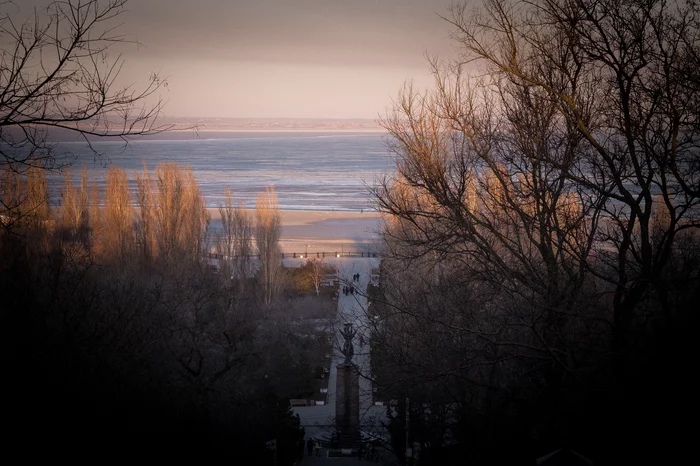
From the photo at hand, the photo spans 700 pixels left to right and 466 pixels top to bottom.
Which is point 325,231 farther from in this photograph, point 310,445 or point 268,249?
point 310,445

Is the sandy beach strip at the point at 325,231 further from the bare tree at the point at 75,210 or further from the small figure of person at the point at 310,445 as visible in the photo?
the small figure of person at the point at 310,445

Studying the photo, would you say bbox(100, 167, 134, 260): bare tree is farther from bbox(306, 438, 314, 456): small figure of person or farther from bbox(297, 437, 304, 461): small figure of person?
bbox(297, 437, 304, 461): small figure of person

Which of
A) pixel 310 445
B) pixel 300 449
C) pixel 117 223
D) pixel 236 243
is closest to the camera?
pixel 300 449

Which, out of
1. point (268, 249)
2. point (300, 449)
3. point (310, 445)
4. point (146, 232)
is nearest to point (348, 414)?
point (310, 445)

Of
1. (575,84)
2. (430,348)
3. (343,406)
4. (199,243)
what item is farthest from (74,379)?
(199,243)

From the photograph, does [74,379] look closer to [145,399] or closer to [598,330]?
[145,399]

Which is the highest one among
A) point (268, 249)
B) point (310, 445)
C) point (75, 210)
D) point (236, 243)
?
point (75, 210)

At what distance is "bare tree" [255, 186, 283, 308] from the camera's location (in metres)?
25.2

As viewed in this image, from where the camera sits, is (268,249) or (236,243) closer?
(268,249)

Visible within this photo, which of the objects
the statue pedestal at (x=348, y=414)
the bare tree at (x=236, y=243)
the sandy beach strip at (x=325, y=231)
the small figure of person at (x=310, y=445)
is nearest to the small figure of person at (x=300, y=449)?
the small figure of person at (x=310, y=445)

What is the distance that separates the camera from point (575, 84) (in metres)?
4.84

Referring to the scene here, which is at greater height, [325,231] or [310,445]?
[325,231]

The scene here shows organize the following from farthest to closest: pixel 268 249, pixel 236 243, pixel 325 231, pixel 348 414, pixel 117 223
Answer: pixel 325 231 < pixel 236 243 < pixel 268 249 < pixel 117 223 < pixel 348 414

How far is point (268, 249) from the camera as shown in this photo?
2588cm
